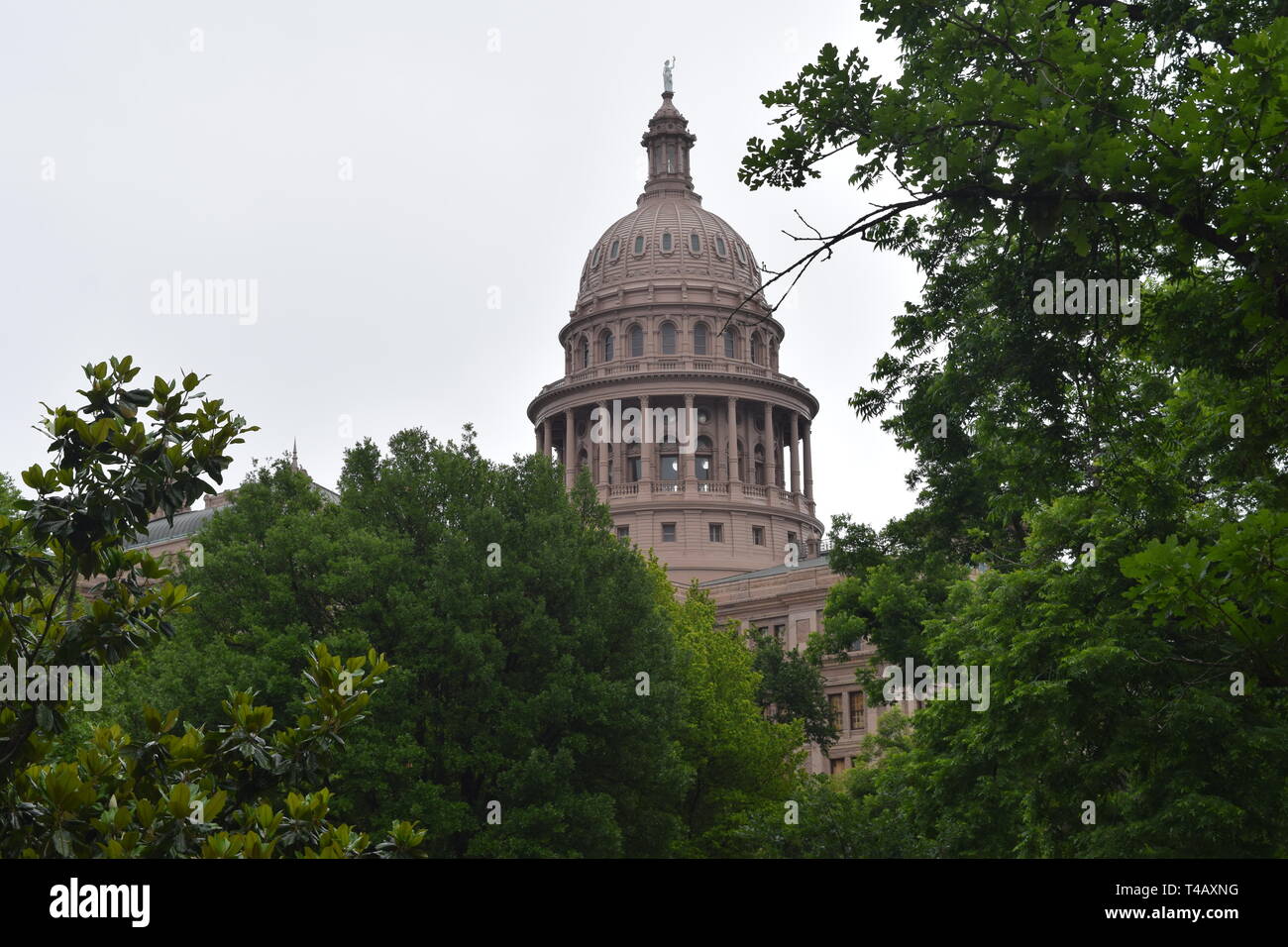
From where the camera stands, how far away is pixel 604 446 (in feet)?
390

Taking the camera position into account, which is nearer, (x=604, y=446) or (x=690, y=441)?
(x=690, y=441)

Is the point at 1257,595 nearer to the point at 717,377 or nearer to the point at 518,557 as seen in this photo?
the point at 518,557

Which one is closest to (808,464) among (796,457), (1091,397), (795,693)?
(796,457)

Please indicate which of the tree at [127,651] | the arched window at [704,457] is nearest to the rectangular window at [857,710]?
the arched window at [704,457]

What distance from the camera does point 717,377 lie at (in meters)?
117

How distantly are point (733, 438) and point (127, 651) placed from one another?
108m

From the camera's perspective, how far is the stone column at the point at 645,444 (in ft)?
383
